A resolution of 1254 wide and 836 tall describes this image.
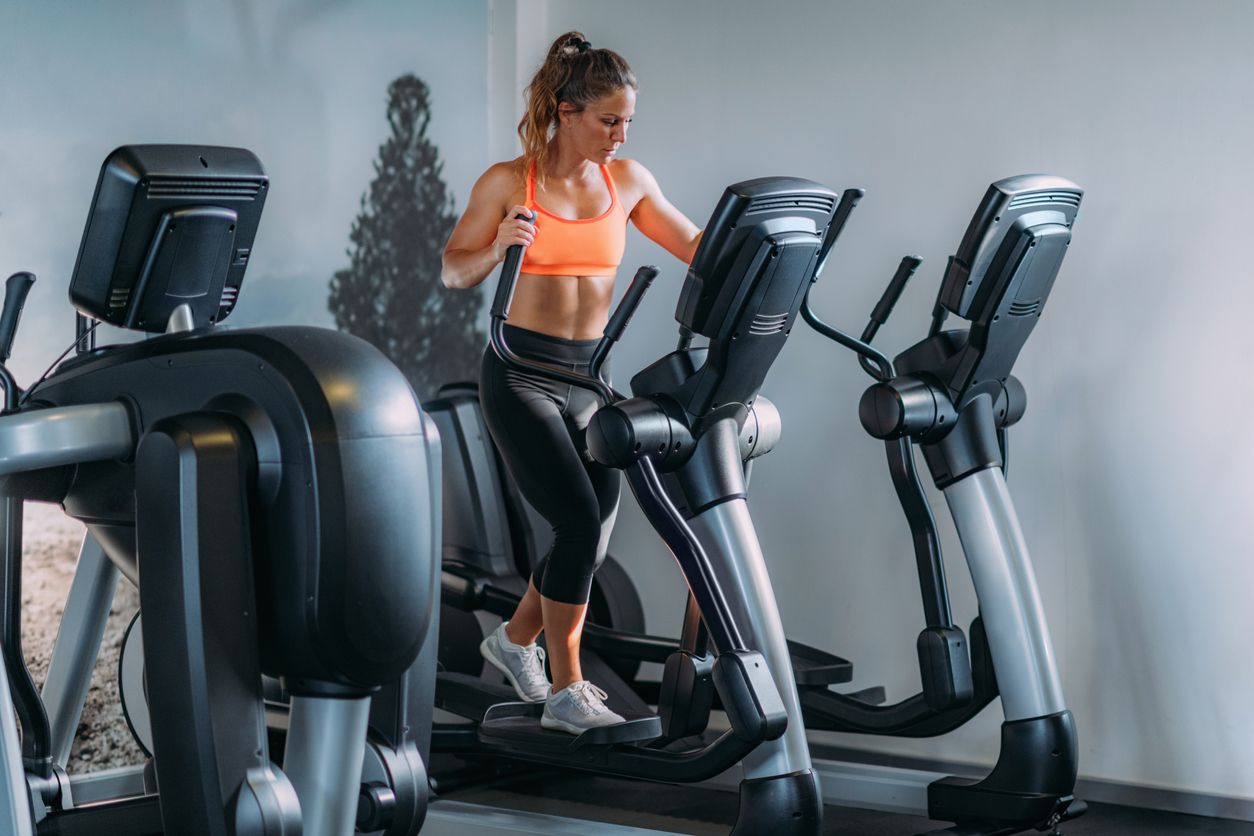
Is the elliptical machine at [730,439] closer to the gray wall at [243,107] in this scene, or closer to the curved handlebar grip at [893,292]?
the curved handlebar grip at [893,292]

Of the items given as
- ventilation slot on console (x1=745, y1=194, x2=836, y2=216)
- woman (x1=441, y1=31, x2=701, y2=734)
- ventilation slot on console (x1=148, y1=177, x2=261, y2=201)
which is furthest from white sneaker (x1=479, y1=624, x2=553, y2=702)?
ventilation slot on console (x1=148, y1=177, x2=261, y2=201)

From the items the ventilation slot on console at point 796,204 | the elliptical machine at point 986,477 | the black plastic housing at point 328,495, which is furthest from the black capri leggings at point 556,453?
the black plastic housing at point 328,495

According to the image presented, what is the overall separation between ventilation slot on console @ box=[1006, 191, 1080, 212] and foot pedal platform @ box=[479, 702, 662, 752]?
4.71ft

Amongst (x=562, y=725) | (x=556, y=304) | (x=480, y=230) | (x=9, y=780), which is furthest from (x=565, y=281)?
(x=9, y=780)

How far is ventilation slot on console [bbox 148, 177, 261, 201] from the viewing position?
5.63 feet

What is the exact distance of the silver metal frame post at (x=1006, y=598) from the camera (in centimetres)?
307

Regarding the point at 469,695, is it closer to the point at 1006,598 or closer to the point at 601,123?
the point at 1006,598

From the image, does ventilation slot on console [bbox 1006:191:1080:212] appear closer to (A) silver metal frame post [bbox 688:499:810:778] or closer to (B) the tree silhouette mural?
(A) silver metal frame post [bbox 688:499:810:778]

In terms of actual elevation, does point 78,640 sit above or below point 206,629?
below

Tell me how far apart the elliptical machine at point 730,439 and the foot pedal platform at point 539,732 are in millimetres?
223

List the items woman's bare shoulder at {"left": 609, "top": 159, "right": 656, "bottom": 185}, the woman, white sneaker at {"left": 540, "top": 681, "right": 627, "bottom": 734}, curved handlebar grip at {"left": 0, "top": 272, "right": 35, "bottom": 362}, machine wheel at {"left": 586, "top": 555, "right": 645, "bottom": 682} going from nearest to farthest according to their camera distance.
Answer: curved handlebar grip at {"left": 0, "top": 272, "right": 35, "bottom": 362}, the woman, white sneaker at {"left": 540, "top": 681, "right": 627, "bottom": 734}, woman's bare shoulder at {"left": 609, "top": 159, "right": 656, "bottom": 185}, machine wheel at {"left": 586, "top": 555, "right": 645, "bottom": 682}

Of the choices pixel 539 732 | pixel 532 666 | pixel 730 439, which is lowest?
pixel 539 732

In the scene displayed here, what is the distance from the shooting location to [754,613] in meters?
2.77

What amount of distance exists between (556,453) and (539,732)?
2.25ft
